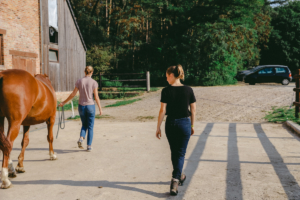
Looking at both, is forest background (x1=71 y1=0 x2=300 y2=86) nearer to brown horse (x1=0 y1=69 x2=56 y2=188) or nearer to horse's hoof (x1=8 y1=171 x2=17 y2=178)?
brown horse (x1=0 y1=69 x2=56 y2=188)

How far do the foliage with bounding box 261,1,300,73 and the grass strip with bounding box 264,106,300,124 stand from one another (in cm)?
2925

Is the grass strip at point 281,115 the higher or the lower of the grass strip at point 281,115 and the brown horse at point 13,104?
the lower

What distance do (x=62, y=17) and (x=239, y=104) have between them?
40.4ft

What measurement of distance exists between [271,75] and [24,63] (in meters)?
19.1

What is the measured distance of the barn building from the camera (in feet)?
46.5

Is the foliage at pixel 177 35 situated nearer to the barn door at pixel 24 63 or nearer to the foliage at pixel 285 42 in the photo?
the foliage at pixel 285 42

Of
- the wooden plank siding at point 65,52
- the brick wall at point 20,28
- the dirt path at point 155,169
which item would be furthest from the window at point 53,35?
the dirt path at point 155,169

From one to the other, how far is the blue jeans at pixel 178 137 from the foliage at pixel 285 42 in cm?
3855

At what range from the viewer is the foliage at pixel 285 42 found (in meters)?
38.2

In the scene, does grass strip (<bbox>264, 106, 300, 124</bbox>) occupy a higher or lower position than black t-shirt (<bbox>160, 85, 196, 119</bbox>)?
lower

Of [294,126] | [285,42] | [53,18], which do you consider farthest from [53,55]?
[285,42]

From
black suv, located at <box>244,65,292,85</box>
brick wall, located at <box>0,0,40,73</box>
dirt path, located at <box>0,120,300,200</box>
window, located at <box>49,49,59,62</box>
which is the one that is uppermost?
brick wall, located at <box>0,0,40,73</box>

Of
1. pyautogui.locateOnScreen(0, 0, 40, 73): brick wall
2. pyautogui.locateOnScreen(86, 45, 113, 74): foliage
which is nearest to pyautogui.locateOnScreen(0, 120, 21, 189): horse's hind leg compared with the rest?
pyautogui.locateOnScreen(0, 0, 40, 73): brick wall

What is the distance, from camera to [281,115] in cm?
1078
